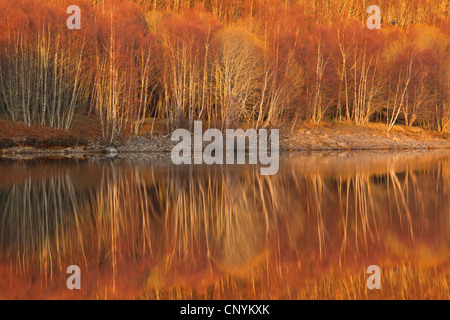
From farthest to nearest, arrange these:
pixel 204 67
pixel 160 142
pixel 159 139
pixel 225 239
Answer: pixel 204 67 < pixel 159 139 < pixel 160 142 < pixel 225 239

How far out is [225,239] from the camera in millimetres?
11242

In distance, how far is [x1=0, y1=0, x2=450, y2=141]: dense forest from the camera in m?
42.7

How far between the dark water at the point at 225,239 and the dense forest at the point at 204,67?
79.5ft

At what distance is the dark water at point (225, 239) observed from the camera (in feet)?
26.5

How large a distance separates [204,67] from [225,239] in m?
34.9

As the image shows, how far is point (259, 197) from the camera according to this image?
17.4 m

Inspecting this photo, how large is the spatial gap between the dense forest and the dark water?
79.5ft

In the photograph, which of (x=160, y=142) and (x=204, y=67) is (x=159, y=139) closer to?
(x=160, y=142)

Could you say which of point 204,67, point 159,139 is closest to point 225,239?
point 159,139

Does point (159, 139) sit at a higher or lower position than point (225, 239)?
lower

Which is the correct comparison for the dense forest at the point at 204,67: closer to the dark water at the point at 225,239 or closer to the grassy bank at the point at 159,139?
the grassy bank at the point at 159,139

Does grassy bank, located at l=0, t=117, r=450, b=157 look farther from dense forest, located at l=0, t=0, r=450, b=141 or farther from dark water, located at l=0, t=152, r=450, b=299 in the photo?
dark water, located at l=0, t=152, r=450, b=299

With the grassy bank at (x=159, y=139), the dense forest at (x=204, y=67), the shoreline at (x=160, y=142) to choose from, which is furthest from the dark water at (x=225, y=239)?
the dense forest at (x=204, y=67)
